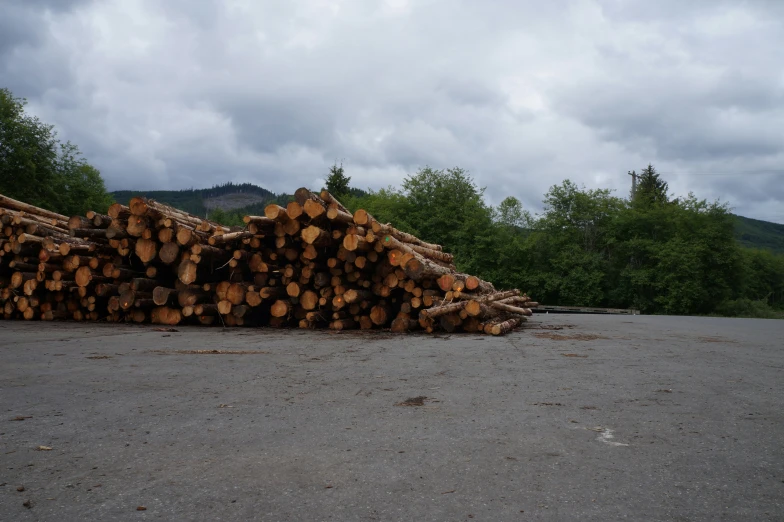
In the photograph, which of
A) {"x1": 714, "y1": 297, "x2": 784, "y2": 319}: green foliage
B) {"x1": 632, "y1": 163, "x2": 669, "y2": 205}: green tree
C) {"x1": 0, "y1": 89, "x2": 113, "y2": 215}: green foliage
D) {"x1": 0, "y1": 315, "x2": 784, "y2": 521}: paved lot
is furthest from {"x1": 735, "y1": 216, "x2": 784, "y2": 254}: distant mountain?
{"x1": 0, "y1": 315, "x2": 784, "y2": 521}: paved lot

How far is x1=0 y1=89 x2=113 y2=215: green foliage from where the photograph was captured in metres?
25.1

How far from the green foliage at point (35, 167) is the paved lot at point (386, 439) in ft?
79.7

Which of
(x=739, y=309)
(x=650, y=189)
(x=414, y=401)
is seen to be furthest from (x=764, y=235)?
(x=414, y=401)

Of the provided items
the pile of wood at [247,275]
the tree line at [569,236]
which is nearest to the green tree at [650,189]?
the tree line at [569,236]

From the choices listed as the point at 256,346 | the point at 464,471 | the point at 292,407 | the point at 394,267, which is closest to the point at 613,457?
the point at 464,471

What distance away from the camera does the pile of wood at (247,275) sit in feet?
30.1

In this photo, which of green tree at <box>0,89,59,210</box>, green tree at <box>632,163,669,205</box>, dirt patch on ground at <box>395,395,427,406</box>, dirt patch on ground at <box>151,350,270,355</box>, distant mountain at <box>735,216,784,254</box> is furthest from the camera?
distant mountain at <box>735,216,784,254</box>

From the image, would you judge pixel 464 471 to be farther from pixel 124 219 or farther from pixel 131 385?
pixel 124 219

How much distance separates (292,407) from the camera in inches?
140

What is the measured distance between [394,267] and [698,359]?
4.99 meters

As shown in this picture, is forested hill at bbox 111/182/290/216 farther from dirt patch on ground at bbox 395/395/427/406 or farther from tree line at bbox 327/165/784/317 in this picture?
dirt patch on ground at bbox 395/395/427/406

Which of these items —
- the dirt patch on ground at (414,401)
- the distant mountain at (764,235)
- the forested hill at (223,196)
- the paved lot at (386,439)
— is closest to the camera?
the paved lot at (386,439)

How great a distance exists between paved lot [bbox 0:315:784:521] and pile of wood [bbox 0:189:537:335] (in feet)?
12.2

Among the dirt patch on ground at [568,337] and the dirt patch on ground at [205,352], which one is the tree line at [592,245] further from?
the dirt patch on ground at [205,352]
